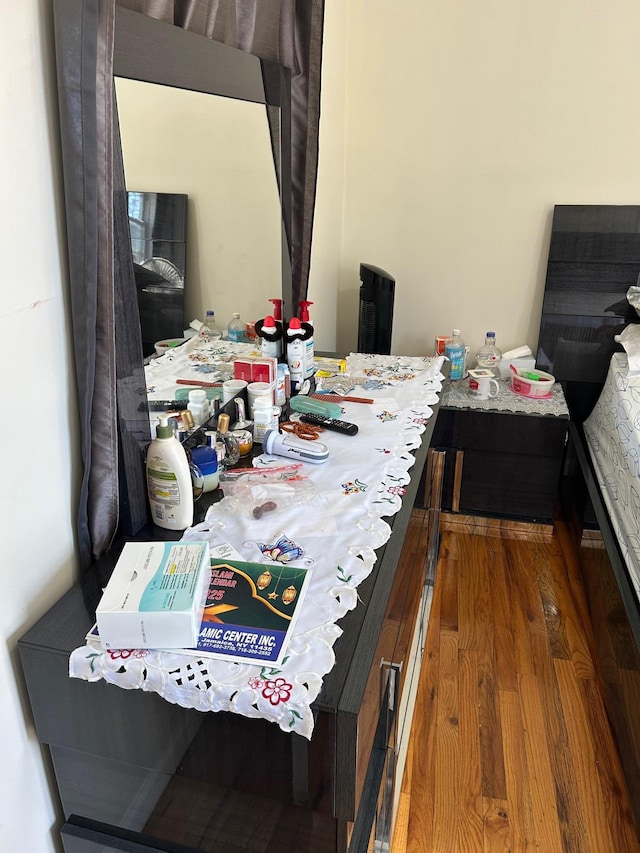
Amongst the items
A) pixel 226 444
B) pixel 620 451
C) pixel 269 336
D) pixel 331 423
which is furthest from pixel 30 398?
pixel 620 451

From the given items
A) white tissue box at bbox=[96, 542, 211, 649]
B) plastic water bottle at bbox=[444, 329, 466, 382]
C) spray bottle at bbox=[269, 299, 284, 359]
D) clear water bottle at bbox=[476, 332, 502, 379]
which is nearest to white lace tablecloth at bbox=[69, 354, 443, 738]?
white tissue box at bbox=[96, 542, 211, 649]

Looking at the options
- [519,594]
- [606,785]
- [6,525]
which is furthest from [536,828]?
[6,525]

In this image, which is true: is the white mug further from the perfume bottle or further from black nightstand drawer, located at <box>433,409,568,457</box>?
the perfume bottle

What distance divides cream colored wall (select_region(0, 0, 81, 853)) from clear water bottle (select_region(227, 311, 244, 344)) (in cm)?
69

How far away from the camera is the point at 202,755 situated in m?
0.91

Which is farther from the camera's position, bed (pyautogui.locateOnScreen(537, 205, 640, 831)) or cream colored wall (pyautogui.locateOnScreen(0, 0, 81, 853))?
bed (pyautogui.locateOnScreen(537, 205, 640, 831))

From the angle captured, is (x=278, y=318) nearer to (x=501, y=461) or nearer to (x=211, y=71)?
(x=211, y=71)

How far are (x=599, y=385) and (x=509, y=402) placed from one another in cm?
48

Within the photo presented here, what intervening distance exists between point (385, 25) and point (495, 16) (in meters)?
0.43

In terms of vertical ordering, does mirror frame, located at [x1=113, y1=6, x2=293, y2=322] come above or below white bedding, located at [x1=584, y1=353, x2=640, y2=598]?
above

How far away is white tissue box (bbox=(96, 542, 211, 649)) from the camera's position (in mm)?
869

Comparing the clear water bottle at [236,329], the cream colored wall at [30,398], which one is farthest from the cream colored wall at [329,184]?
the cream colored wall at [30,398]

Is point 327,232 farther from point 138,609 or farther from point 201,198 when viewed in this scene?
point 138,609

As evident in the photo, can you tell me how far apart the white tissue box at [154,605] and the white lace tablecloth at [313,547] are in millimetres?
23
